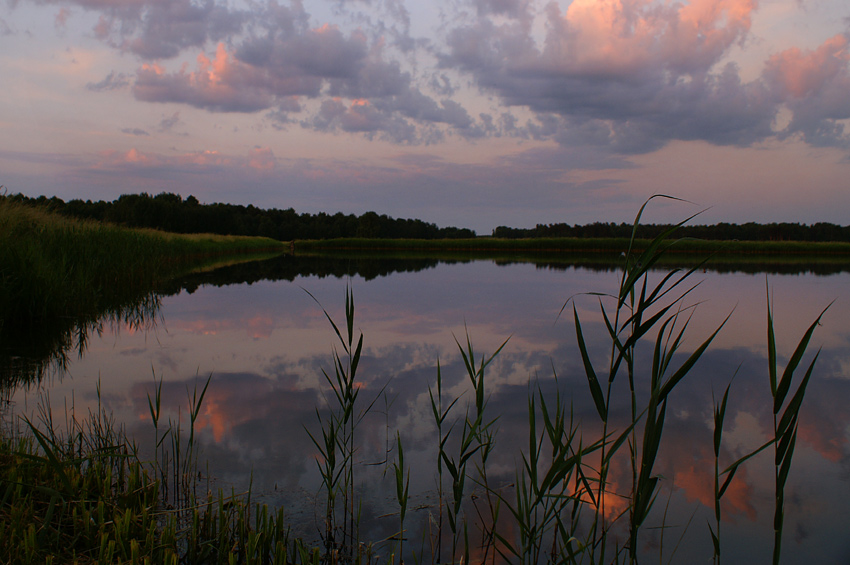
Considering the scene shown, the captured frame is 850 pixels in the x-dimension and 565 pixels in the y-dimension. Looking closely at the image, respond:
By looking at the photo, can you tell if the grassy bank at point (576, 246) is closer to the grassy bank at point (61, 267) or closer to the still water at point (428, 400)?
the still water at point (428, 400)

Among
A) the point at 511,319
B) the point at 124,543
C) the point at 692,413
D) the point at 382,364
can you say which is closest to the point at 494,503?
the point at 124,543

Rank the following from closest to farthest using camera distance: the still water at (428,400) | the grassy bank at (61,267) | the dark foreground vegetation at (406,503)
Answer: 1. the dark foreground vegetation at (406,503)
2. the still water at (428,400)
3. the grassy bank at (61,267)

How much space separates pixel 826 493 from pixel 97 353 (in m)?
5.89

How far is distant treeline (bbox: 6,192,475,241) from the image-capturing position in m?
38.9

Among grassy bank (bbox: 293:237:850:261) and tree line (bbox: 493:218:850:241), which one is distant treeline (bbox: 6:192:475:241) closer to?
grassy bank (bbox: 293:237:850:261)

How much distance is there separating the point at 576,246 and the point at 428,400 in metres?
34.3

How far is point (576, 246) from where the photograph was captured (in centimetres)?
3625

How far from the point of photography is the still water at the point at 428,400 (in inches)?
94.1

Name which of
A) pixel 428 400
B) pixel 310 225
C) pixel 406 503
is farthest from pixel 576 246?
pixel 310 225

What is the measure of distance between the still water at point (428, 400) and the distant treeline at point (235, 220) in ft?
79.8

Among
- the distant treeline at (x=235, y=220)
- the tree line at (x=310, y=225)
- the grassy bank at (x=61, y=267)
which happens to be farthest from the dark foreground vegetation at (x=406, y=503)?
the distant treeline at (x=235, y=220)

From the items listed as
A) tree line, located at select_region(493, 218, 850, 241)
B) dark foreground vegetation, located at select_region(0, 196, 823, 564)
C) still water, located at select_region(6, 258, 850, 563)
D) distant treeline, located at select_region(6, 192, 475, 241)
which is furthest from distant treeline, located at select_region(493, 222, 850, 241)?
dark foreground vegetation, located at select_region(0, 196, 823, 564)

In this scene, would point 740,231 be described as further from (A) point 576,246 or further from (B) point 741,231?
(A) point 576,246

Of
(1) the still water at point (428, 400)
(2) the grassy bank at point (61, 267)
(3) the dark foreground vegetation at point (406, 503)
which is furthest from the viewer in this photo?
(2) the grassy bank at point (61, 267)
